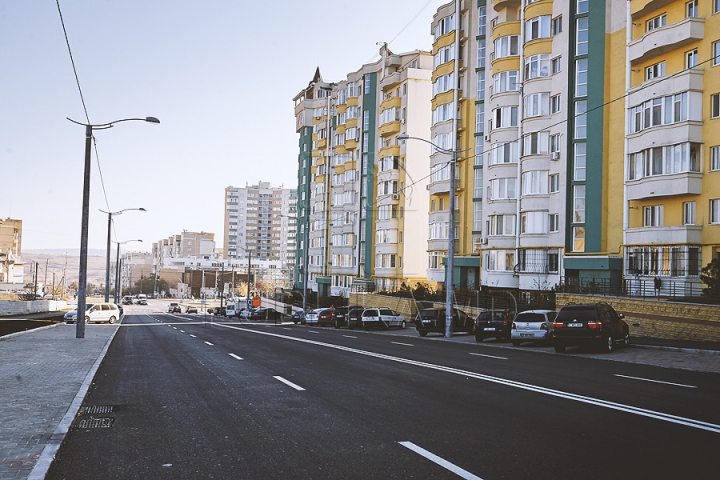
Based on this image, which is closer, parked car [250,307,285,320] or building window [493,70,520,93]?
building window [493,70,520,93]

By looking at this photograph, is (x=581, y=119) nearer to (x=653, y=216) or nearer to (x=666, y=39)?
(x=666, y=39)

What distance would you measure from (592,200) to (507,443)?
31.8 meters

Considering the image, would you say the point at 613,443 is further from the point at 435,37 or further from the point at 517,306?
the point at 435,37

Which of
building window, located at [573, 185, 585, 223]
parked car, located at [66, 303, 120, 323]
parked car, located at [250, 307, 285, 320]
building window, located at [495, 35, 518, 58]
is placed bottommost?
parked car, located at [250, 307, 285, 320]

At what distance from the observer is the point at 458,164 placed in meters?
50.4

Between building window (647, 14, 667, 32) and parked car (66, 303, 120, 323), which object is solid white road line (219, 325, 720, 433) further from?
parked car (66, 303, 120, 323)

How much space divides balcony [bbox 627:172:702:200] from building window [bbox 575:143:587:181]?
4.59 meters

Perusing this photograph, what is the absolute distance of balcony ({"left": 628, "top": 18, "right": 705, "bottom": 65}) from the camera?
99.8 feet

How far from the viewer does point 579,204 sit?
125 feet

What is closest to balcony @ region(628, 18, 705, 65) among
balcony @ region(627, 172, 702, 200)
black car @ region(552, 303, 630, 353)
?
balcony @ region(627, 172, 702, 200)

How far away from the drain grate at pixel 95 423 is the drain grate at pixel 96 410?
1.62 feet

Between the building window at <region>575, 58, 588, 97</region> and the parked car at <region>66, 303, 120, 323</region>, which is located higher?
the building window at <region>575, 58, 588, 97</region>

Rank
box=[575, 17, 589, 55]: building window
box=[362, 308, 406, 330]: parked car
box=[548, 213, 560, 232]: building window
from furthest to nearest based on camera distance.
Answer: box=[362, 308, 406, 330]: parked car < box=[548, 213, 560, 232]: building window < box=[575, 17, 589, 55]: building window

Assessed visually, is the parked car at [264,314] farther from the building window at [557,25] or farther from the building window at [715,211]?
the building window at [715,211]
